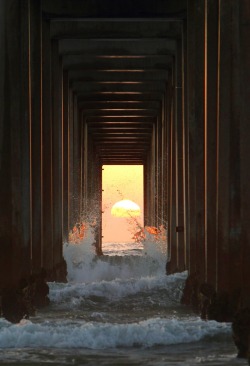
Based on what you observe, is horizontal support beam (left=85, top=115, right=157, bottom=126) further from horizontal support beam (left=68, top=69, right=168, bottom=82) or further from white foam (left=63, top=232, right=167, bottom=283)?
horizontal support beam (left=68, top=69, right=168, bottom=82)

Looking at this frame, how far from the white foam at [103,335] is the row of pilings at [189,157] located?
2.53 feet

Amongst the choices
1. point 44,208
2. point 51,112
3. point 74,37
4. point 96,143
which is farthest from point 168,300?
point 96,143

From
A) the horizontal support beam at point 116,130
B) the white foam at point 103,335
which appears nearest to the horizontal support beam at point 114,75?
the horizontal support beam at point 116,130

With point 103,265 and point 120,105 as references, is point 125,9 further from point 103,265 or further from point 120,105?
point 120,105

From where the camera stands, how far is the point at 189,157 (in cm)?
2389

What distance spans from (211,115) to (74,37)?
33.2ft

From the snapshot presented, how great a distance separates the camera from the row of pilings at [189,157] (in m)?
16.0

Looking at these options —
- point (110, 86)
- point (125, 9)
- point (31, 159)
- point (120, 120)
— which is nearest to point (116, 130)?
point (120, 120)

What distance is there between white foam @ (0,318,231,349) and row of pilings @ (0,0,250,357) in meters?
0.77

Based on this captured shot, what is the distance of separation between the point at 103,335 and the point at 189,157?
30.3 feet

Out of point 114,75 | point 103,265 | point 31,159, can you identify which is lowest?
point 103,265

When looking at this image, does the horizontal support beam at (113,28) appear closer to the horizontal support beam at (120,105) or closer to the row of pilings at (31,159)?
the row of pilings at (31,159)

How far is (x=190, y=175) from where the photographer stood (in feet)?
77.9

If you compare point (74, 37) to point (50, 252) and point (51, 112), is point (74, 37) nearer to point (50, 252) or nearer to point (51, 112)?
point (51, 112)
